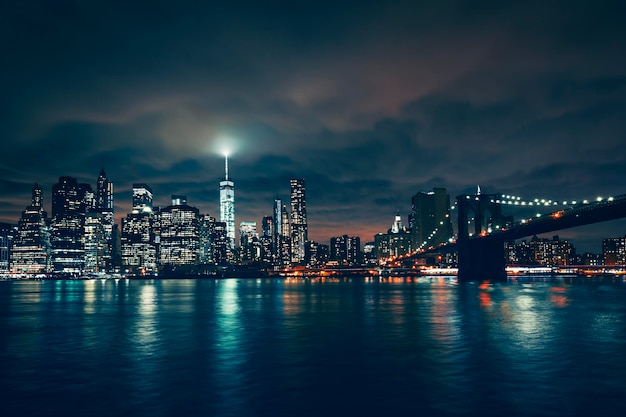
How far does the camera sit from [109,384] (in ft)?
69.3

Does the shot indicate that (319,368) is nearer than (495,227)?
Yes

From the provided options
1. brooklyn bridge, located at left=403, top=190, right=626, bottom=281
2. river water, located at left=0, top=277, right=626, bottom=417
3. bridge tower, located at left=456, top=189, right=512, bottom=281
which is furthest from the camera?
bridge tower, located at left=456, top=189, right=512, bottom=281

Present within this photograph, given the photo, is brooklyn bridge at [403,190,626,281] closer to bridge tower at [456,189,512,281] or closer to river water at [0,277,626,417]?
bridge tower at [456,189,512,281]

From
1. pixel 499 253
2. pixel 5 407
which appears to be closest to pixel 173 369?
pixel 5 407

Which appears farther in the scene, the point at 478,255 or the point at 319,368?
the point at 478,255

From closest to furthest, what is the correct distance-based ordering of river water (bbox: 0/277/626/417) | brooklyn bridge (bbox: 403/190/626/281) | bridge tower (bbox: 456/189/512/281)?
river water (bbox: 0/277/626/417), brooklyn bridge (bbox: 403/190/626/281), bridge tower (bbox: 456/189/512/281)

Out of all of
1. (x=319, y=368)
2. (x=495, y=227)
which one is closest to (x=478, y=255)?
(x=495, y=227)

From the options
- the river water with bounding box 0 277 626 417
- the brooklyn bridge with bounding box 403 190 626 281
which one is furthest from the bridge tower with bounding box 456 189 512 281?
the river water with bounding box 0 277 626 417

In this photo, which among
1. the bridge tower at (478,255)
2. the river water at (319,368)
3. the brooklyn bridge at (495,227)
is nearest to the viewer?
the river water at (319,368)

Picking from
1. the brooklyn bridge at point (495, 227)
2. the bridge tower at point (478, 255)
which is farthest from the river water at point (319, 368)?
the bridge tower at point (478, 255)

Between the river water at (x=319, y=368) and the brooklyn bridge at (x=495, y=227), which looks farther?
the brooklyn bridge at (x=495, y=227)

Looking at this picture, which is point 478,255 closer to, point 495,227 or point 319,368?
point 495,227

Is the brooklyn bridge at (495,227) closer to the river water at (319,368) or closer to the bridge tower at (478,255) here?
the bridge tower at (478,255)

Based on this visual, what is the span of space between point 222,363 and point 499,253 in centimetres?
10578
